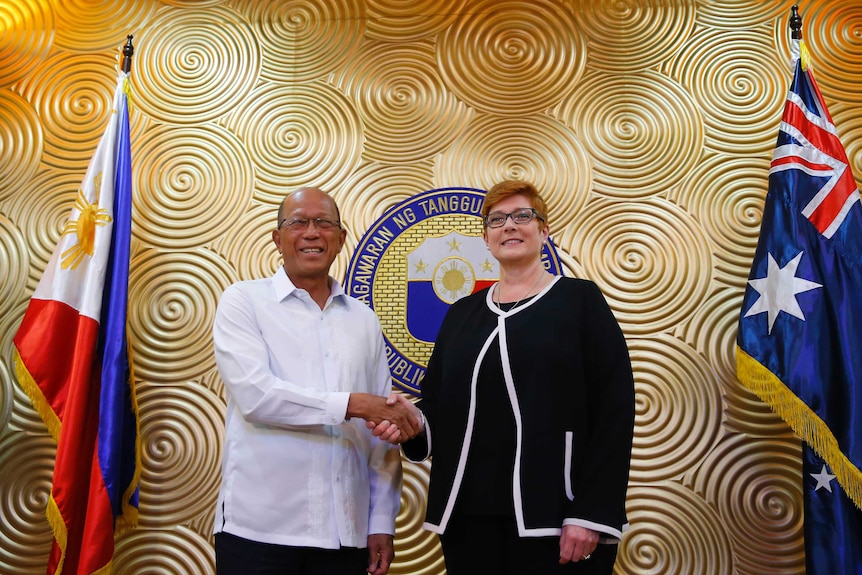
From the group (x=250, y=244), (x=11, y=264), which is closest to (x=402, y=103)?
(x=250, y=244)

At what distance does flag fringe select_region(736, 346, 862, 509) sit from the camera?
2.01 metres

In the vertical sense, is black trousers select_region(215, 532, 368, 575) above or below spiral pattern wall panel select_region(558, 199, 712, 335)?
below

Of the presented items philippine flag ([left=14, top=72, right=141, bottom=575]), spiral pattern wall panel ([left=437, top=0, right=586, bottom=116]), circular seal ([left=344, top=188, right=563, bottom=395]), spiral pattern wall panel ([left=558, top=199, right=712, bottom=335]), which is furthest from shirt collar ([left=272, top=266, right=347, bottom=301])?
spiral pattern wall panel ([left=437, top=0, right=586, bottom=116])

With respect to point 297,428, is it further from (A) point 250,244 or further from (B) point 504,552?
(A) point 250,244

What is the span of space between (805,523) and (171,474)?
7.34ft

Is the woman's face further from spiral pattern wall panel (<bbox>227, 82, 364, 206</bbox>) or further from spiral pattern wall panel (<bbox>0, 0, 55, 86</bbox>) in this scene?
spiral pattern wall panel (<bbox>0, 0, 55, 86</bbox>)

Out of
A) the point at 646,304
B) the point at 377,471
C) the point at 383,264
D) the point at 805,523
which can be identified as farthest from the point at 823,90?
the point at 377,471

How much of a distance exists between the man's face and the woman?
1.50ft

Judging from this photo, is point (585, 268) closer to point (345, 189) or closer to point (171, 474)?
point (345, 189)

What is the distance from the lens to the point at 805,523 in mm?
2135

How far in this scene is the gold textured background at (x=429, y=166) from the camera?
2400 mm

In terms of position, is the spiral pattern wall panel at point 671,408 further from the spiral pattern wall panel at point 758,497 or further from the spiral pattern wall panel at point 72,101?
the spiral pattern wall panel at point 72,101

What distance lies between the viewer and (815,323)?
2.12m

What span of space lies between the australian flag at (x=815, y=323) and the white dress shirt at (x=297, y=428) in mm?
1282
